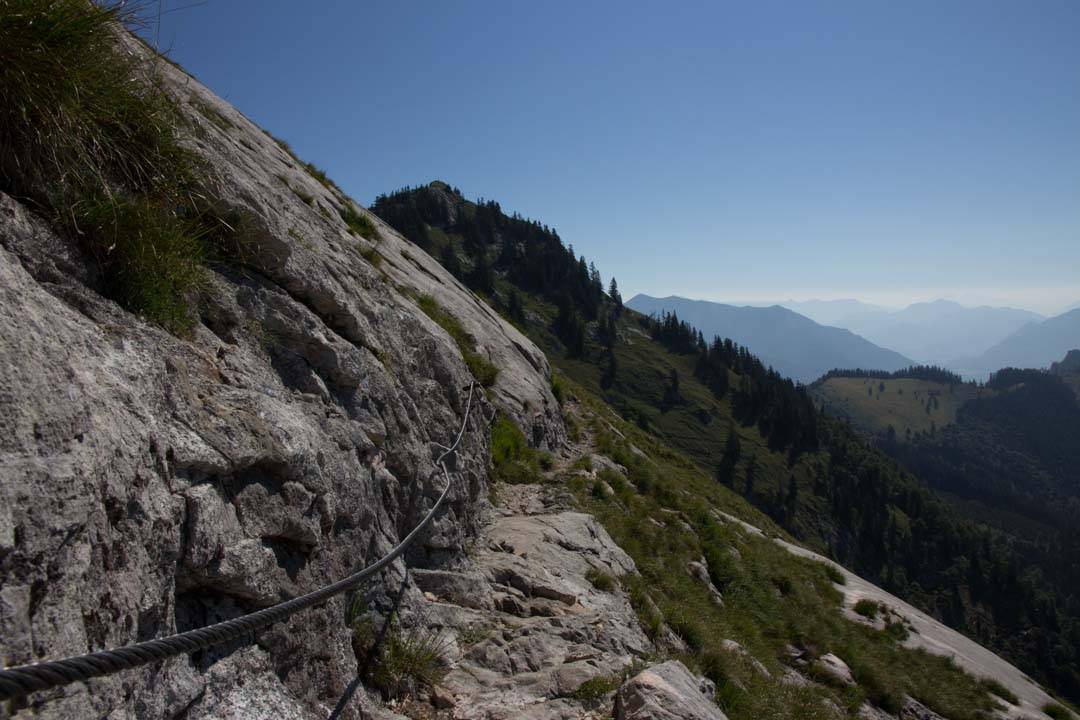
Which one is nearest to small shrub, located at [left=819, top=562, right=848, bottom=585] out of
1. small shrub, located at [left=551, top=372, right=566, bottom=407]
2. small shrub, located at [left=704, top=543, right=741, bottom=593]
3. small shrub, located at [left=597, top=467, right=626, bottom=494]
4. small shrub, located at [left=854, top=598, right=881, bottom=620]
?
small shrub, located at [left=854, top=598, right=881, bottom=620]

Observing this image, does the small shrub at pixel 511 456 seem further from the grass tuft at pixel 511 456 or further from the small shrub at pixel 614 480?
the small shrub at pixel 614 480

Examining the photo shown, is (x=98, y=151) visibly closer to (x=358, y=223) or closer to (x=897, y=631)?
(x=358, y=223)

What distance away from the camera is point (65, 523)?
124 inches

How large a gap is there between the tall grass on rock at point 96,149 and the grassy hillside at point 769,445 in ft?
338

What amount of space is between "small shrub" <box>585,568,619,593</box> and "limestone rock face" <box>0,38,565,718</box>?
8.33ft

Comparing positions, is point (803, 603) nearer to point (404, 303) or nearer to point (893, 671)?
point (893, 671)

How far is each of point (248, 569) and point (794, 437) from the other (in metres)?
173

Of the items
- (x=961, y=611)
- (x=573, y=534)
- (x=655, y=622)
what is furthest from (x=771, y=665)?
(x=961, y=611)

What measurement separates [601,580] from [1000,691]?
14536 mm

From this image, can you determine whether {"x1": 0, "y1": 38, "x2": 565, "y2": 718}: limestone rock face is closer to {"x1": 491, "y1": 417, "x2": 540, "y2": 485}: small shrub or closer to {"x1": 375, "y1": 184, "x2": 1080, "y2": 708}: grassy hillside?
{"x1": 491, "y1": 417, "x2": 540, "y2": 485}: small shrub

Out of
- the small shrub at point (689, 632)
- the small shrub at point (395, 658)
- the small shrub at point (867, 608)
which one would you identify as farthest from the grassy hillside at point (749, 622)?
the small shrub at point (395, 658)

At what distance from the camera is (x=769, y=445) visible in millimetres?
156125

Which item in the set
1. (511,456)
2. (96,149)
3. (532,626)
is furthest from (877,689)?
(96,149)

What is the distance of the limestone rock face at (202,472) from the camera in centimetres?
312
